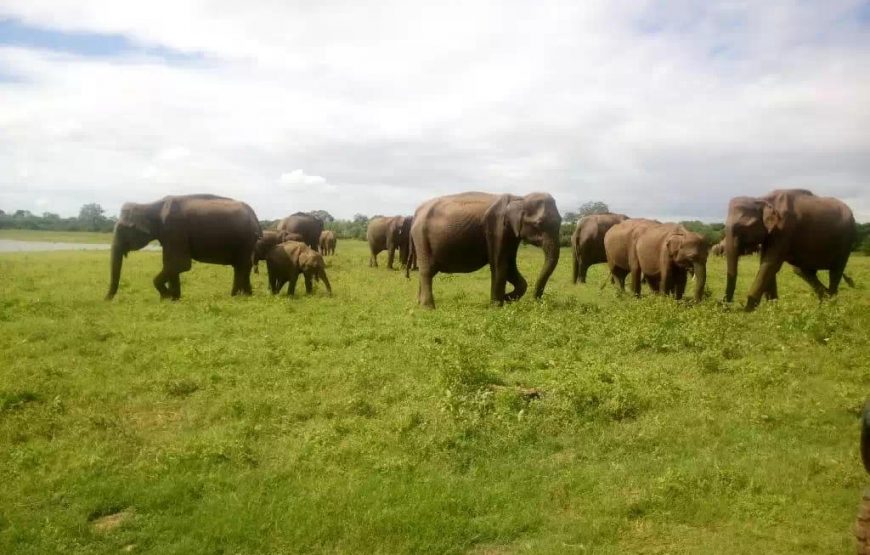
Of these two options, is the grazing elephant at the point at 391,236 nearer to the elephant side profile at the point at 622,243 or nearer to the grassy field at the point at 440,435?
the elephant side profile at the point at 622,243

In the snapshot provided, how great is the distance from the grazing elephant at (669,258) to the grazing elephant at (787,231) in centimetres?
59

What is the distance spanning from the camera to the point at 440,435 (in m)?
7.19

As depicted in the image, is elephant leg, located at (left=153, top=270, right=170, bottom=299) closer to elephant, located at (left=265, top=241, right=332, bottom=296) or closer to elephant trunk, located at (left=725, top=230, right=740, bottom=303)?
elephant, located at (left=265, top=241, right=332, bottom=296)

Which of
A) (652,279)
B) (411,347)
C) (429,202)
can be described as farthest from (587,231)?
(411,347)

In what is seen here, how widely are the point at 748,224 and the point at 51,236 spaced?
67925mm

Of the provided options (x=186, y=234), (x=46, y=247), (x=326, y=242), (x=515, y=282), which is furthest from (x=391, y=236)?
(x=46, y=247)

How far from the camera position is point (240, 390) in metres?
8.70

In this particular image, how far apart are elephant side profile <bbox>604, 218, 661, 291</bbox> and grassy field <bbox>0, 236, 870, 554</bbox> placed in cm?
614

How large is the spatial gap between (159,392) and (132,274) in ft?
58.7

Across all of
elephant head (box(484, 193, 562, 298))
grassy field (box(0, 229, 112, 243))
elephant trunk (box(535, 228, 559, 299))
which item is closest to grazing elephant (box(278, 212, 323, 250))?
elephant head (box(484, 193, 562, 298))

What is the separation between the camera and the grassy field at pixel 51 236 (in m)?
62.8

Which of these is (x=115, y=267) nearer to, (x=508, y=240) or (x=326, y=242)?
(x=508, y=240)

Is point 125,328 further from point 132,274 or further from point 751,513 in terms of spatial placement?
point 132,274

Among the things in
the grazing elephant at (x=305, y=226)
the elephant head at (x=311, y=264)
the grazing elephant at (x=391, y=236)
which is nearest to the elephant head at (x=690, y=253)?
the elephant head at (x=311, y=264)
